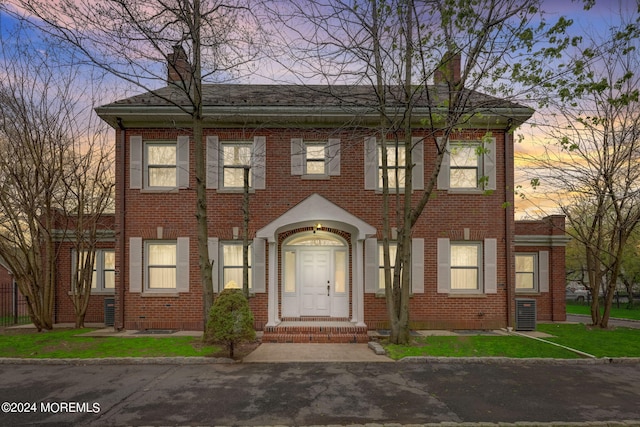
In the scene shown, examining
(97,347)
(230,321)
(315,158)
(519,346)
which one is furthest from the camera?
(315,158)

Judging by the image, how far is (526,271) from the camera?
1502 cm

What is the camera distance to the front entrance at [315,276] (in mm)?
11859

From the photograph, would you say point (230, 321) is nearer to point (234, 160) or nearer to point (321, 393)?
point (321, 393)

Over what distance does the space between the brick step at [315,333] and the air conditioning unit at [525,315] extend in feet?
17.0

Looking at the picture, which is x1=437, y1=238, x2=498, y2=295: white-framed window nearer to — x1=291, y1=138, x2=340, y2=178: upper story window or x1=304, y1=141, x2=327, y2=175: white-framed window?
x1=291, y1=138, x2=340, y2=178: upper story window

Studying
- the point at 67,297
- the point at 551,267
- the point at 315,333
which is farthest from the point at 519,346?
the point at 67,297

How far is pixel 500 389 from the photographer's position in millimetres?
6594

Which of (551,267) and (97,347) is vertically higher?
(551,267)

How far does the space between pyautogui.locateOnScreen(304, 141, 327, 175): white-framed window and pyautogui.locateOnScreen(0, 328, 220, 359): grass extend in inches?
237

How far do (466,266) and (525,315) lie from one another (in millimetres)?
2344

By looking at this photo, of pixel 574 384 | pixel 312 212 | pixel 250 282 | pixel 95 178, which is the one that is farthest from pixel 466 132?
pixel 95 178

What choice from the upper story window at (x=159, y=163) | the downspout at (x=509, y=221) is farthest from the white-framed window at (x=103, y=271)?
the downspout at (x=509, y=221)

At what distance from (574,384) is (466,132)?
7.75 metres

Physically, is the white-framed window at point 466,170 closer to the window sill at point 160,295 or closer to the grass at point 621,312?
the window sill at point 160,295
